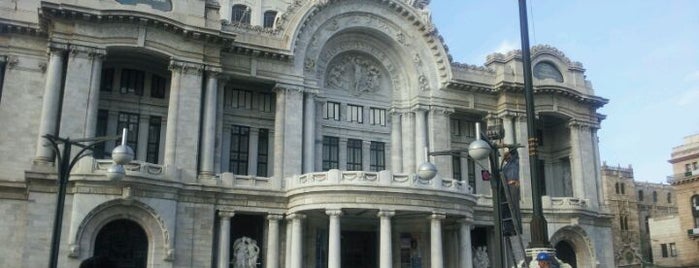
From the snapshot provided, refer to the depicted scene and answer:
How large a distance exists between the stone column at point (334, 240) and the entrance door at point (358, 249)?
6296mm

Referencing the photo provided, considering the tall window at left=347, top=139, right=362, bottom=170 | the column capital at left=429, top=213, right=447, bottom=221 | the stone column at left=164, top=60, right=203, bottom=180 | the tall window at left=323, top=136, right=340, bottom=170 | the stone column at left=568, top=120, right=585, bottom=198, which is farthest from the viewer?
the stone column at left=568, top=120, right=585, bottom=198

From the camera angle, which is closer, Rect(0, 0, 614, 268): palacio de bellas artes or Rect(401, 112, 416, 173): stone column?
Rect(0, 0, 614, 268): palacio de bellas artes

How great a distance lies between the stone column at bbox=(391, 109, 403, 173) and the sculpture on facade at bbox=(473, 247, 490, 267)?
7080 millimetres

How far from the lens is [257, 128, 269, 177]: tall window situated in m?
39.2

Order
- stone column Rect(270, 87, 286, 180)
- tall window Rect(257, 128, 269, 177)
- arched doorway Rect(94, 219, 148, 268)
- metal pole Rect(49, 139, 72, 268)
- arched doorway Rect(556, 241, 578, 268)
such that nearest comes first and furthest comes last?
1. metal pole Rect(49, 139, 72, 268)
2. arched doorway Rect(94, 219, 148, 268)
3. stone column Rect(270, 87, 286, 180)
4. tall window Rect(257, 128, 269, 177)
5. arched doorway Rect(556, 241, 578, 268)

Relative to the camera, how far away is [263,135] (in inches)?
1566

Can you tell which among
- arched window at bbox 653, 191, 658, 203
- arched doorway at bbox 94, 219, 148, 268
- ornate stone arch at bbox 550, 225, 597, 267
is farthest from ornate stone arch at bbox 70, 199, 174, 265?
arched window at bbox 653, 191, 658, 203

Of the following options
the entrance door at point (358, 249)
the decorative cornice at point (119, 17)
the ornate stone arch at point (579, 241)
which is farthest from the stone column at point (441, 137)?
the decorative cornice at point (119, 17)

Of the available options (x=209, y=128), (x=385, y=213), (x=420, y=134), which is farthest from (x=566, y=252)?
(x=209, y=128)

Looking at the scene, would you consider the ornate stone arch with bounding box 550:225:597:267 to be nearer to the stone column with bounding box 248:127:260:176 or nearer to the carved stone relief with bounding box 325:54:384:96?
the carved stone relief with bounding box 325:54:384:96

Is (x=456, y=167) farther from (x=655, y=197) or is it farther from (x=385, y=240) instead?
(x=655, y=197)

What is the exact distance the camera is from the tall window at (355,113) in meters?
42.2

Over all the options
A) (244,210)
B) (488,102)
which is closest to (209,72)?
(244,210)

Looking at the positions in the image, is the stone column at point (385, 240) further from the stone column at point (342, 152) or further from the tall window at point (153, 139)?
the tall window at point (153, 139)
